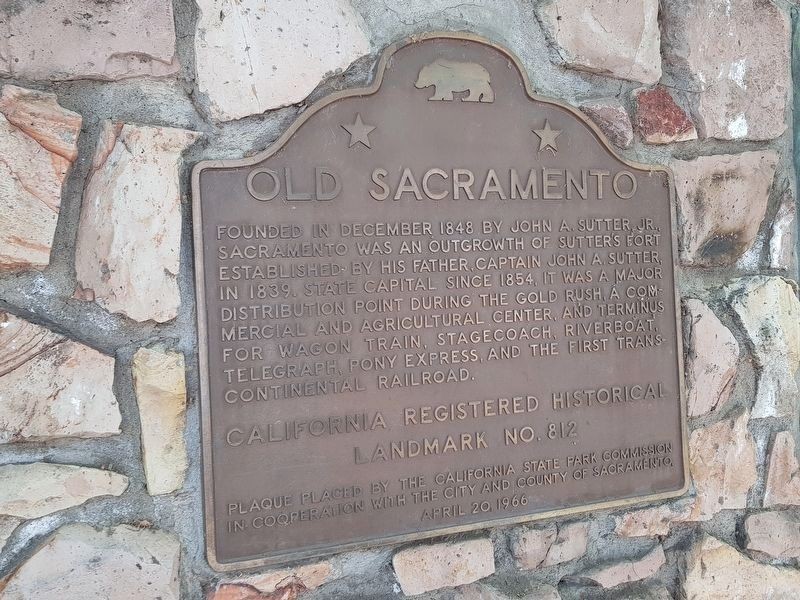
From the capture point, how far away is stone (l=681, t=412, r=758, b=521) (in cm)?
204

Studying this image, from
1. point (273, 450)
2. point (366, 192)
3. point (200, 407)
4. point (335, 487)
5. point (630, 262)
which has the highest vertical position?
point (366, 192)

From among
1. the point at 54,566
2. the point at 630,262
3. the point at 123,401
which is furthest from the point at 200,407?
the point at 630,262

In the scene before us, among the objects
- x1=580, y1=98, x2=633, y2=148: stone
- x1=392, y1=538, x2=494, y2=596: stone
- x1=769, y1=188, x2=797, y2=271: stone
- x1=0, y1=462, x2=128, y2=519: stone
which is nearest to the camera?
x1=0, y1=462, x2=128, y2=519: stone

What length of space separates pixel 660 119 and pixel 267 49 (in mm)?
1200

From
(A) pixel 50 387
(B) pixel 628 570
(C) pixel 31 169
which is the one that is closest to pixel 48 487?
(A) pixel 50 387

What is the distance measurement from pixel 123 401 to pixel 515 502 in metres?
1.06

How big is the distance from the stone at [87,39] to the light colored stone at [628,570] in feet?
5.92

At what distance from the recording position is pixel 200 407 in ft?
5.21

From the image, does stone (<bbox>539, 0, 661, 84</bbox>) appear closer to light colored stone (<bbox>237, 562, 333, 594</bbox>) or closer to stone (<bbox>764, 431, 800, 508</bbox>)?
stone (<bbox>764, 431, 800, 508</bbox>)

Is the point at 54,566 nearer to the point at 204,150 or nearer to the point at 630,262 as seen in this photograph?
the point at 204,150

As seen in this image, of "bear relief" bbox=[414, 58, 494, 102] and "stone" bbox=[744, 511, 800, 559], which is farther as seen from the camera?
"stone" bbox=[744, 511, 800, 559]

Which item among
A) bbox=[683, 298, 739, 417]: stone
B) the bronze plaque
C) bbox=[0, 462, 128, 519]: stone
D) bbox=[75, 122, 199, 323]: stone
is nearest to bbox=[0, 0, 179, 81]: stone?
bbox=[75, 122, 199, 323]: stone

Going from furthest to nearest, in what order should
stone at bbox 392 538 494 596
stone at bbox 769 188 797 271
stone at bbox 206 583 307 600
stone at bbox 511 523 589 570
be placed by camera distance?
stone at bbox 769 188 797 271
stone at bbox 511 523 589 570
stone at bbox 392 538 494 596
stone at bbox 206 583 307 600

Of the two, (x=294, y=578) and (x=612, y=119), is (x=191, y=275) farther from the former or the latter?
(x=612, y=119)
